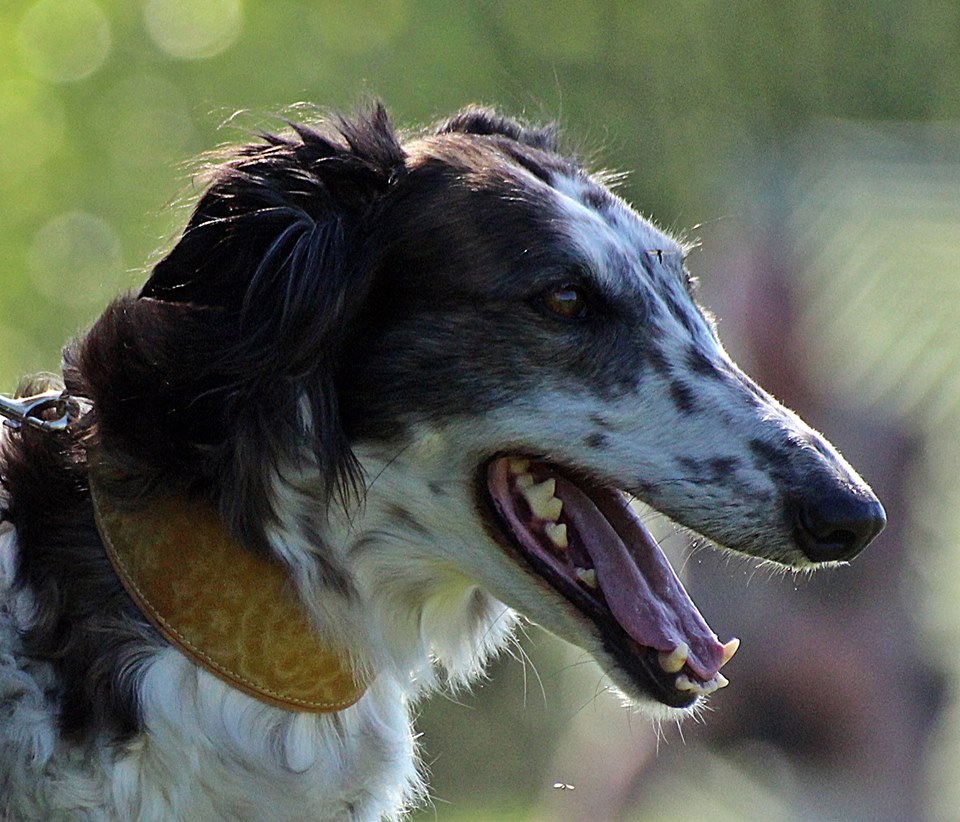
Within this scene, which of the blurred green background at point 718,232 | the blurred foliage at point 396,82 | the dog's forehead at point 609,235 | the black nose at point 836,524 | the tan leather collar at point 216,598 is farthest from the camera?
the blurred foliage at point 396,82

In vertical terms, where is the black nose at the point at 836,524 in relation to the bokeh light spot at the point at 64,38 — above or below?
above

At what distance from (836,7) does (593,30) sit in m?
2.06

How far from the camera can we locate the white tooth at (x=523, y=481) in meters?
3.01

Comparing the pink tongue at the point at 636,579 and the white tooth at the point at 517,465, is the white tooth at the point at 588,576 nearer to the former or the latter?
the pink tongue at the point at 636,579

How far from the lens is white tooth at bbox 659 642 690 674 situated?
2.89 m

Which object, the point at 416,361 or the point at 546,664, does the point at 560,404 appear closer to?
the point at 416,361

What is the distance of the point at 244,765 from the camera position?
2754 mm

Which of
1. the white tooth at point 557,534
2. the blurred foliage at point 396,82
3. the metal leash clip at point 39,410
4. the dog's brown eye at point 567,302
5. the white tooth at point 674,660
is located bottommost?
the blurred foliage at point 396,82

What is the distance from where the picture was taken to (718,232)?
10.7m

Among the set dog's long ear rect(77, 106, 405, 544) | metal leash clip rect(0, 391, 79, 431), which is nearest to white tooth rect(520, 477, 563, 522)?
dog's long ear rect(77, 106, 405, 544)

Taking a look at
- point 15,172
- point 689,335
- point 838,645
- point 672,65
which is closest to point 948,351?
point 838,645

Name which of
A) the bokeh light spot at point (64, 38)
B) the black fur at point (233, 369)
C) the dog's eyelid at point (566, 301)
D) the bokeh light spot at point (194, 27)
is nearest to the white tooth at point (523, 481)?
the black fur at point (233, 369)

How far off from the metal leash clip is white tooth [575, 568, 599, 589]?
1070mm

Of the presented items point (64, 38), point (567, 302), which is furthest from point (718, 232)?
point (567, 302)
